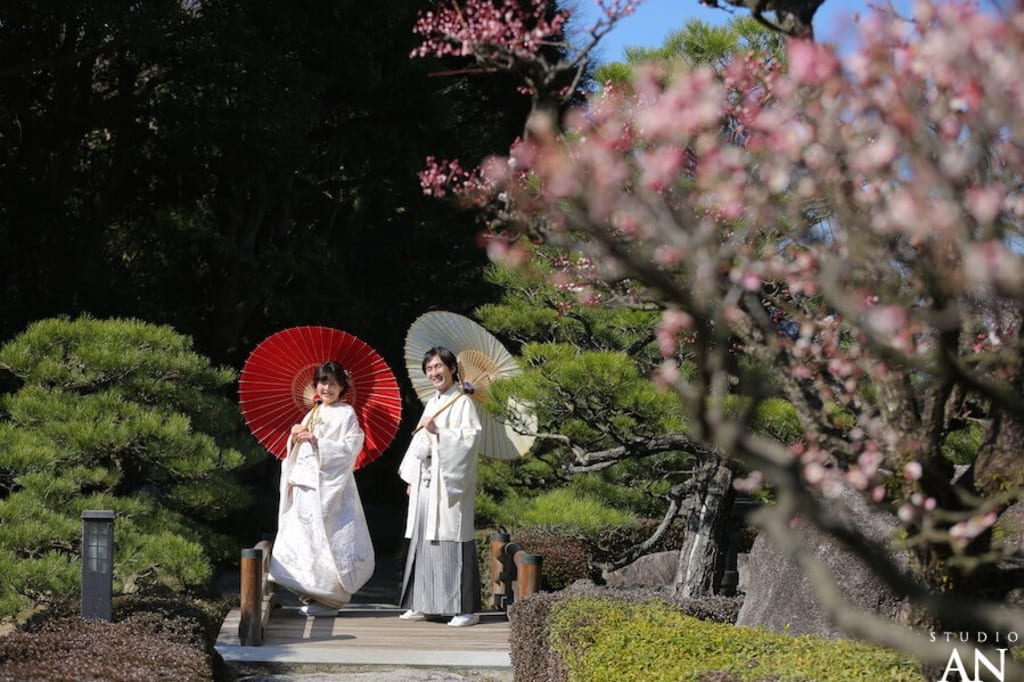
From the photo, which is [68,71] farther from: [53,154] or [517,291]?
[517,291]

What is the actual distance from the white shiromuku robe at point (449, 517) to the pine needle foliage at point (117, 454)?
1176mm

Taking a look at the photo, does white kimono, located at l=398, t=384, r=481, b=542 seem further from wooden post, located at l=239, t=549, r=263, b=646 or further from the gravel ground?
the gravel ground

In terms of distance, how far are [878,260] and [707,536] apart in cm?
534

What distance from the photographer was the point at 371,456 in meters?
→ 8.95

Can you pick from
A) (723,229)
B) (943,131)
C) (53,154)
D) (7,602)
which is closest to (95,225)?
(53,154)

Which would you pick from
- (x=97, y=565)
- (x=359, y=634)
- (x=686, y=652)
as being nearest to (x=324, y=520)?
(x=359, y=634)

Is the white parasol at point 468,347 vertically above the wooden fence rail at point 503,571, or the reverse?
the white parasol at point 468,347

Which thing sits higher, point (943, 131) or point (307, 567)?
point (943, 131)

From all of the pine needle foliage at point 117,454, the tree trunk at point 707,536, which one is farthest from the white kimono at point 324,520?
the tree trunk at point 707,536

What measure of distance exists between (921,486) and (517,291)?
6.12 metres

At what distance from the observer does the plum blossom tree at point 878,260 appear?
2271mm

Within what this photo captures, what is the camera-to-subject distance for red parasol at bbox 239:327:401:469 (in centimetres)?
863

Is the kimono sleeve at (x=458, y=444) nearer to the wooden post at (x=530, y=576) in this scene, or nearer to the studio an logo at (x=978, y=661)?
the wooden post at (x=530, y=576)

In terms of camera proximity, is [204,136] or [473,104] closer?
[204,136]
